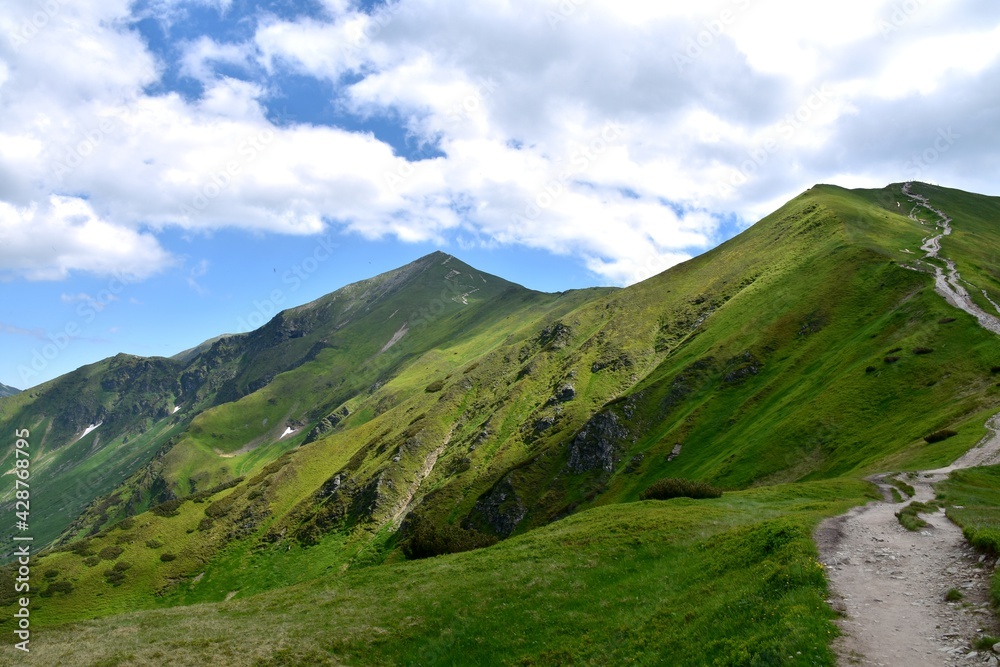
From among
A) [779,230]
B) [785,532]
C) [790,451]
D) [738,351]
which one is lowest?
[790,451]

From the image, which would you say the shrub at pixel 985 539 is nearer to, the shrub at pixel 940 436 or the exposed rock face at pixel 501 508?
the shrub at pixel 940 436

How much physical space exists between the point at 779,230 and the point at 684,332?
2435 inches

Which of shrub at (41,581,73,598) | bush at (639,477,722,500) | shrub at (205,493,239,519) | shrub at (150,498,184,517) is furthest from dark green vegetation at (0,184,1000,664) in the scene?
bush at (639,477,722,500)

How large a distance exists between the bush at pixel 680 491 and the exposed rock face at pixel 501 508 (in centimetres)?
6107

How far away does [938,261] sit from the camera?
4284 inches

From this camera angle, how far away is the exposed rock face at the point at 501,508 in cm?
10594

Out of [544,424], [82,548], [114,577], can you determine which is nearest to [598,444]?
[544,424]

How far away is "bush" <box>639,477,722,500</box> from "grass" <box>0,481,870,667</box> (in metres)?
7.72

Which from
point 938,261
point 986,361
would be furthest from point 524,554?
point 938,261

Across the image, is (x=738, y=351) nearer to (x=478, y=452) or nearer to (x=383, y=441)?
(x=478, y=452)

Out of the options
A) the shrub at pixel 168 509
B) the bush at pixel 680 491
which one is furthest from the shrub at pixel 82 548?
the bush at pixel 680 491

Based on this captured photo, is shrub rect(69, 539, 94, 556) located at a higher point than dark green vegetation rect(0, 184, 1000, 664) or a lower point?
lower

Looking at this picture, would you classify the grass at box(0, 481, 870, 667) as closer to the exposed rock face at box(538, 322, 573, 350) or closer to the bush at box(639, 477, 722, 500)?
the bush at box(639, 477, 722, 500)

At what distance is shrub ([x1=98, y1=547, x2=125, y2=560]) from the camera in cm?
13196
